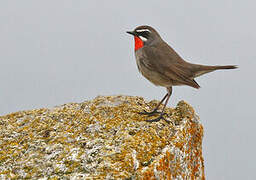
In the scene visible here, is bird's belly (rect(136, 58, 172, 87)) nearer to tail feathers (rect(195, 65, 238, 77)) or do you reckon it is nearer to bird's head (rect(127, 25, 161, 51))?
bird's head (rect(127, 25, 161, 51))

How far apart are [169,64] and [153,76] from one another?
425 millimetres

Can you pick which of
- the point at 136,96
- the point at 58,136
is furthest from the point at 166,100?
the point at 58,136

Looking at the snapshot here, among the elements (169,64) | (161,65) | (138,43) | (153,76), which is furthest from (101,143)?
(138,43)

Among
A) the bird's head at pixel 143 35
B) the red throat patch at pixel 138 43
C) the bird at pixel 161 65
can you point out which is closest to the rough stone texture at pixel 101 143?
the bird at pixel 161 65

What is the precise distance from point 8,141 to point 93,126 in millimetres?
1400

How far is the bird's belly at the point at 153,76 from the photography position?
687 centimetres

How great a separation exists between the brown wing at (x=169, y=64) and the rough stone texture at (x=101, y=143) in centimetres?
55

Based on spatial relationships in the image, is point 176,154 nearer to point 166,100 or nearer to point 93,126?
point 93,126

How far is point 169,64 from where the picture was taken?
22.8 ft

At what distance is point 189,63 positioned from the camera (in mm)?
7199

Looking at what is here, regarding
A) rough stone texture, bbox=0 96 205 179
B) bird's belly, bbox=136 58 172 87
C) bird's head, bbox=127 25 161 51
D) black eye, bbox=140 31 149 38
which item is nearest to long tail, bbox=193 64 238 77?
bird's belly, bbox=136 58 172 87

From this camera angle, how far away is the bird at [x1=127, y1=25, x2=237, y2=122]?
22.4 ft

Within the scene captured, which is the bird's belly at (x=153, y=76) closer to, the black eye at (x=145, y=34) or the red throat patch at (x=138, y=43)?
the red throat patch at (x=138, y=43)

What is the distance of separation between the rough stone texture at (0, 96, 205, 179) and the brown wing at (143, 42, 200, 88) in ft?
1.81
